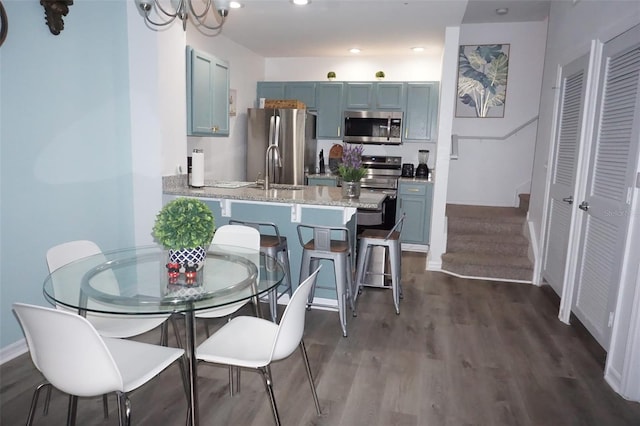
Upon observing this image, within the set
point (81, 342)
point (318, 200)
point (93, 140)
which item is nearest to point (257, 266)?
point (81, 342)

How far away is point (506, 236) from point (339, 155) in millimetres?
2457

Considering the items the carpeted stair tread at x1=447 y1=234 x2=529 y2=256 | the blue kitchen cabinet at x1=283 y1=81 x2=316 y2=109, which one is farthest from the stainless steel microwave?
the carpeted stair tread at x1=447 y1=234 x2=529 y2=256

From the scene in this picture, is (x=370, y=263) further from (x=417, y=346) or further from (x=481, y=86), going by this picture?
(x=481, y=86)

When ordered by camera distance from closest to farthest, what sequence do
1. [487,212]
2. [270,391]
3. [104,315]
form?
1. [270,391]
2. [104,315]
3. [487,212]

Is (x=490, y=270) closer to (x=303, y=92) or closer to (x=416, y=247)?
(x=416, y=247)

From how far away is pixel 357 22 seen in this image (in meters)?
4.22

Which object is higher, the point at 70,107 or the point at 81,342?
the point at 70,107

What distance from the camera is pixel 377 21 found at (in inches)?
164

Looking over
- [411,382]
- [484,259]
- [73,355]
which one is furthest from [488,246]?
[73,355]

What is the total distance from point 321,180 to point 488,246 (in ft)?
7.33

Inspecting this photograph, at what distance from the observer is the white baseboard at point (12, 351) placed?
98.8 inches

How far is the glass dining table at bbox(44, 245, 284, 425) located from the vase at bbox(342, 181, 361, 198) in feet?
3.92

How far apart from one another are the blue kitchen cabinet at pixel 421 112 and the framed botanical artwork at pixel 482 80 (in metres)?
0.38

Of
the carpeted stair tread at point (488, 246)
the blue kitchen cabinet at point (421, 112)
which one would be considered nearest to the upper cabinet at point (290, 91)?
the blue kitchen cabinet at point (421, 112)
